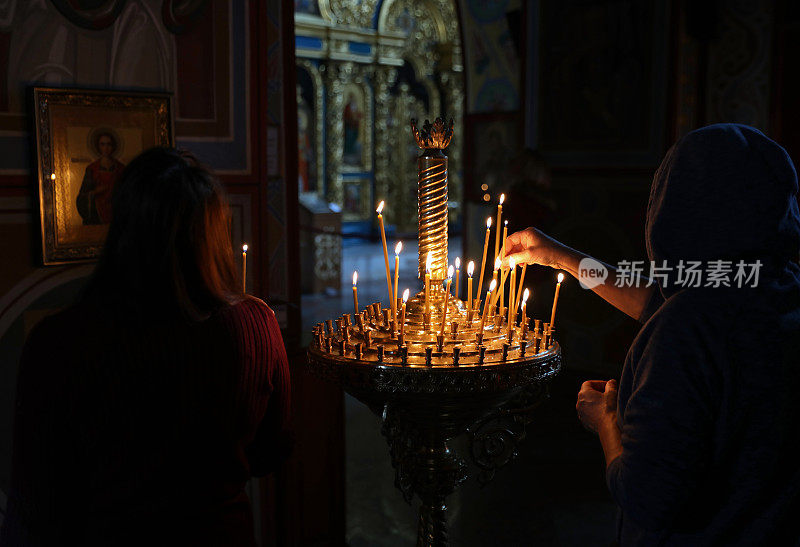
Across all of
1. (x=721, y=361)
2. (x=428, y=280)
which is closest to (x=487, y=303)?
(x=428, y=280)

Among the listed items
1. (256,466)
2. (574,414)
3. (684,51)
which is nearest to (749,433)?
(256,466)

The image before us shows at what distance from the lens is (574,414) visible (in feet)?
16.2

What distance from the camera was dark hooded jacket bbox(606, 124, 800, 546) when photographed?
1209 millimetres

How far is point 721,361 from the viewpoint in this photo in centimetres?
121

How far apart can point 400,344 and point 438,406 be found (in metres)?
0.17

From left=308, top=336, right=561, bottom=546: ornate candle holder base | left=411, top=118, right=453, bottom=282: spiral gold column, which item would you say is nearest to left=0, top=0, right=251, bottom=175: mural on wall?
left=411, top=118, right=453, bottom=282: spiral gold column

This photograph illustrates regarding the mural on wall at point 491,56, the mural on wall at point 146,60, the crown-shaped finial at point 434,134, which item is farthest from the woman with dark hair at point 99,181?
the mural on wall at point 491,56

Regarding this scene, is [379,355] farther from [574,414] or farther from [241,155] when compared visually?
[574,414]

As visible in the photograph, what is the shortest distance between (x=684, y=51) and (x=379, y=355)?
4.03 m

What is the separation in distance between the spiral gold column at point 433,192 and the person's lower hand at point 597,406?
525 mm

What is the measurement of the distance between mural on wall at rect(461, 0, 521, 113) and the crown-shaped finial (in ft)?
13.4

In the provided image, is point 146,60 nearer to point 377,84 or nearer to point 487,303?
point 487,303

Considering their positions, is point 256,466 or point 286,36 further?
point 286,36

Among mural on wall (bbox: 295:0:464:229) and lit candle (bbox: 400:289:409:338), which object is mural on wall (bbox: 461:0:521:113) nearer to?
lit candle (bbox: 400:289:409:338)
